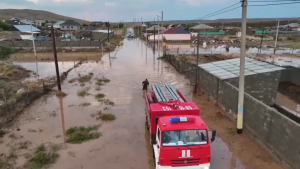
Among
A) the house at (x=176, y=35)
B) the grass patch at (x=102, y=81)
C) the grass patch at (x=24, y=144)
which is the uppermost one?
the house at (x=176, y=35)

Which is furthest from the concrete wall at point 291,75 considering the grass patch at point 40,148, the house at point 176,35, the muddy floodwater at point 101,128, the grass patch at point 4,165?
the house at point 176,35

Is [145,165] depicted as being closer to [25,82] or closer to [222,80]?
[222,80]

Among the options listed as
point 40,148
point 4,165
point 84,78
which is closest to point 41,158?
point 40,148

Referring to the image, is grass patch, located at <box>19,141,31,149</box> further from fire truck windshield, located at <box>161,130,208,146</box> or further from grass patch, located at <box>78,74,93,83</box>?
grass patch, located at <box>78,74,93,83</box>

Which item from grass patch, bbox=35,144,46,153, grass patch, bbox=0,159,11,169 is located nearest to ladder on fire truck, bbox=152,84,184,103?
grass patch, bbox=35,144,46,153

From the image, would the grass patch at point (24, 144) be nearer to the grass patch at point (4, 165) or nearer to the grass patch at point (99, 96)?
the grass patch at point (4, 165)
